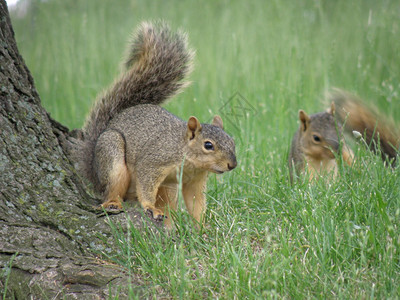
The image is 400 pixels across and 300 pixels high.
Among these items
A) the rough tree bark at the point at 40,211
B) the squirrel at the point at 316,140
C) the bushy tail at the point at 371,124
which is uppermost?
the rough tree bark at the point at 40,211

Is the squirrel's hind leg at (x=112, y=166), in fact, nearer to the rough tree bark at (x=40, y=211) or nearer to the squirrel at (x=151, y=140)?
the squirrel at (x=151, y=140)

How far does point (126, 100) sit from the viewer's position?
3074 millimetres

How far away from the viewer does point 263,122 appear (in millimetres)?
4301

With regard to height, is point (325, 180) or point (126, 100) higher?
point (126, 100)

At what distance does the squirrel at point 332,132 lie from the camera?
350 cm

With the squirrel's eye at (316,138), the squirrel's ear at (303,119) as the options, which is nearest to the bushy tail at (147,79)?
the squirrel's ear at (303,119)

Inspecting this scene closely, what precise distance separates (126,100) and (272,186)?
0.93m

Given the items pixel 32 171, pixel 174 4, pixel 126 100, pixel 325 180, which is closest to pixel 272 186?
pixel 325 180

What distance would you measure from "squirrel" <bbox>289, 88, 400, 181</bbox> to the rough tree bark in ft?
5.45

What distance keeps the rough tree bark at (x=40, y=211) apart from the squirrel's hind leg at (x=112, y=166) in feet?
0.46

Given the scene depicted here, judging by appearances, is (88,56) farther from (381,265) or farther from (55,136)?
(381,265)

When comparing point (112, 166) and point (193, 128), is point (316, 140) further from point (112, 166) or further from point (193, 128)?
point (112, 166)

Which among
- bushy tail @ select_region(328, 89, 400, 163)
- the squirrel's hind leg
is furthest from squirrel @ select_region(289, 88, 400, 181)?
the squirrel's hind leg

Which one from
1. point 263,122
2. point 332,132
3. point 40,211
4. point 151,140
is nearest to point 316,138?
point 332,132
